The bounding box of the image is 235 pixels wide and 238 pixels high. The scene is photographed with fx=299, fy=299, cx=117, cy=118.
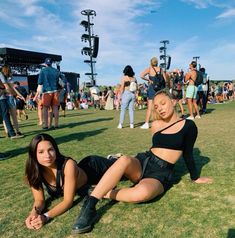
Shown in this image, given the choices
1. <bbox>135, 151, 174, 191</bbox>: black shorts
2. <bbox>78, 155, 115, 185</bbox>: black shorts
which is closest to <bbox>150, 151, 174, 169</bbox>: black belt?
<bbox>135, 151, 174, 191</bbox>: black shorts

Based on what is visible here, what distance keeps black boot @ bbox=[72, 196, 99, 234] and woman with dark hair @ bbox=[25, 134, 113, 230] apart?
264mm

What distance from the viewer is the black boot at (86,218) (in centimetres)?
247

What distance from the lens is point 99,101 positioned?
70.6 ft

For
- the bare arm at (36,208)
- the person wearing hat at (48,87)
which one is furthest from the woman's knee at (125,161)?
the person wearing hat at (48,87)

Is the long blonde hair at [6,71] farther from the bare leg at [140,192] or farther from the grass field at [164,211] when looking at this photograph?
the bare leg at [140,192]

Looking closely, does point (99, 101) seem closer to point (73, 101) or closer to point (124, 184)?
point (73, 101)

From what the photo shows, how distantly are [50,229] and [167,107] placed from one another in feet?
5.87

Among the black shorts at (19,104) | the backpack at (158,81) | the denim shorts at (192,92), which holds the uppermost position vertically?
the backpack at (158,81)

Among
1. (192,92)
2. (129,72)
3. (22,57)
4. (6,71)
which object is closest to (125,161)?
(6,71)

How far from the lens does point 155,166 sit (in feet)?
10.5

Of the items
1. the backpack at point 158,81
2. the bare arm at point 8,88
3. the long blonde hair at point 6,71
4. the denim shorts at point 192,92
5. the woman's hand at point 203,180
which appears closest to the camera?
the woman's hand at point 203,180

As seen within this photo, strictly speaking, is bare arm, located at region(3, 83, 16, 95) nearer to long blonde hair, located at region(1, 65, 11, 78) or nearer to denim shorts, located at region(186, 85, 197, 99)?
long blonde hair, located at region(1, 65, 11, 78)

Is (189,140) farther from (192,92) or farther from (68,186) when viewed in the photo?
(192,92)

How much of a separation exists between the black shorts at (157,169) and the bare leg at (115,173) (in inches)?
5.0
